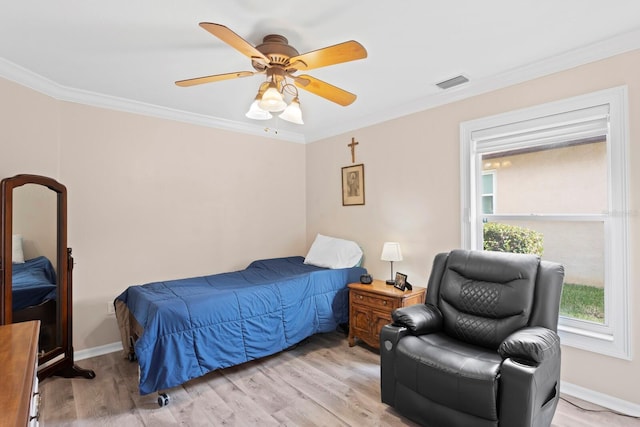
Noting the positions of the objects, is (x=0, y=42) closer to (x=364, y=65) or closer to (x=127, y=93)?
(x=127, y=93)

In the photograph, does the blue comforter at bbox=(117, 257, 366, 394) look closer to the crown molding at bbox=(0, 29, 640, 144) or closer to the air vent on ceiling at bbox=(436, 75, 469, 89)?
the crown molding at bbox=(0, 29, 640, 144)

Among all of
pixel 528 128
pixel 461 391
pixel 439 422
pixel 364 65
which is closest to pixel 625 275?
pixel 528 128

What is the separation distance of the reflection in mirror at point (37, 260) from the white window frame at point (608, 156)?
146 inches

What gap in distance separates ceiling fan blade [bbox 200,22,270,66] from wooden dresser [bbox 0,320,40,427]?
1.50 m

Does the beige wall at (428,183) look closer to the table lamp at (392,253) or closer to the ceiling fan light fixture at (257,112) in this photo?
the table lamp at (392,253)

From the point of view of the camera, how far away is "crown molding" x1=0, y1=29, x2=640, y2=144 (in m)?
2.26

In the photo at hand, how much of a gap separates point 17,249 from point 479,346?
130 inches

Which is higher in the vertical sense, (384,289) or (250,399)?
(384,289)

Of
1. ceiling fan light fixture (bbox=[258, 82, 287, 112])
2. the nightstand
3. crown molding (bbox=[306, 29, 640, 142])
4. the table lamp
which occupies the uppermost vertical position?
crown molding (bbox=[306, 29, 640, 142])

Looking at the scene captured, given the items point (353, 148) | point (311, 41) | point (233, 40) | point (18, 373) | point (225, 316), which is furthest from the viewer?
point (353, 148)

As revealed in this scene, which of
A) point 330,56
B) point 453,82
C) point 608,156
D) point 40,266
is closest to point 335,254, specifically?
point 453,82

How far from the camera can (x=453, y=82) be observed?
284 cm

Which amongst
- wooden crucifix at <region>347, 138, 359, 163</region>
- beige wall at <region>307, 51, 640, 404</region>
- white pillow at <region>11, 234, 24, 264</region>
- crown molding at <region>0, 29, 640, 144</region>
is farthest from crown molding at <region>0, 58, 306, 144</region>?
white pillow at <region>11, 234, 24, 264</region>

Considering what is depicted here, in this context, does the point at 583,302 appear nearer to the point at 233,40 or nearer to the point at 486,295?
the point at 486,295
